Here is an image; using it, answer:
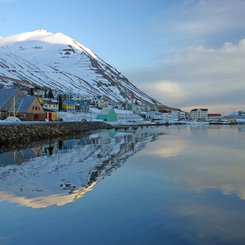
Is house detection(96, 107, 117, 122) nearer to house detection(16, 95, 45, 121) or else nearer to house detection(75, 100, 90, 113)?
house detection(75, 100, 90, 113)

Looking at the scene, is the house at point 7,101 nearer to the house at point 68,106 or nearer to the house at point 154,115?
the house at point 68,106

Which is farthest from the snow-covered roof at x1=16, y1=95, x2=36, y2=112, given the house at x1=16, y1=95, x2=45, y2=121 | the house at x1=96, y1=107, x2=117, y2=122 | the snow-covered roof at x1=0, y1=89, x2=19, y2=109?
the house at x1=96, y1=107, x2=117, y2=122

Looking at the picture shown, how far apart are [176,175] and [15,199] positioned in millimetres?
6802

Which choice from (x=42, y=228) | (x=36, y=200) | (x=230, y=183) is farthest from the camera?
(x=230, y=183)

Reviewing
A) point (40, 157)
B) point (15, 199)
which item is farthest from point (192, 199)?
point (40, 157)

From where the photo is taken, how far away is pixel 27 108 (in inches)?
2243

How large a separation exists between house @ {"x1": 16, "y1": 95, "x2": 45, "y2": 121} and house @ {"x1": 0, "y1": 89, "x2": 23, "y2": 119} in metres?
1.14

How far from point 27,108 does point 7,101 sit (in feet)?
14.7

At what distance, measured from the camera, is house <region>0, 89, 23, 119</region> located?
51.9 m

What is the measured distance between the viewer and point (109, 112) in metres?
117

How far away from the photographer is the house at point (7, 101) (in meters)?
51.9

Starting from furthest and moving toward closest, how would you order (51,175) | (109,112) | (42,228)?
(109,112)
(51,175)
(42,228)

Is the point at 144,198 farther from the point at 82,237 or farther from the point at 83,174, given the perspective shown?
the point at 83,174

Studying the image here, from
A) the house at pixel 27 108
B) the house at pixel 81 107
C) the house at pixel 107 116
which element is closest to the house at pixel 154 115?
the house at pixel 81 107
